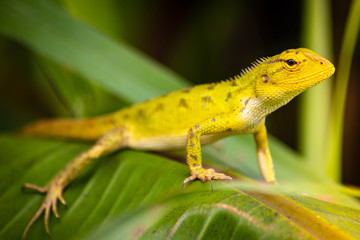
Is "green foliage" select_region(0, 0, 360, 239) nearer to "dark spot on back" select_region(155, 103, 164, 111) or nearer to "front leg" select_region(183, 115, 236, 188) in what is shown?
"front leg" select_region(183, 115, 236, 188)

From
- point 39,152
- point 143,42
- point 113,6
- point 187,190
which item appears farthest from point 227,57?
point 187,190

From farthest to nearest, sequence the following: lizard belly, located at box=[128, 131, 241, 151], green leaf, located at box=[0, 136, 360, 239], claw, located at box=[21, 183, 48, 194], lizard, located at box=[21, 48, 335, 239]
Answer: lizard belly, located at box=[128, 131, 241, 151] → claw, located at box=[21, 183, 48, 194] → lizard, located at box=[21, 48, 335, 239] → green leaf, located at box=[0, 136, 360, 239]

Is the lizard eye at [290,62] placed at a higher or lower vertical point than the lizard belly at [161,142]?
higher

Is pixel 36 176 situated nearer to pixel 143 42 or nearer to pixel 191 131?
pixel 191 131

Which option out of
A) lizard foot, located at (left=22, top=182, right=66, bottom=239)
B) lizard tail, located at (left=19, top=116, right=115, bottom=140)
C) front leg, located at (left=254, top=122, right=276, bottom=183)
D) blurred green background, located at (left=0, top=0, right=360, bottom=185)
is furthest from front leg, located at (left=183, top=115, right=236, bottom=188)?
blurred green background, located at (left=0, top=0, right=360, bottom=185)

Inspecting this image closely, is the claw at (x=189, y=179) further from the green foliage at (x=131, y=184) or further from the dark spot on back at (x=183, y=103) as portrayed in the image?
the dark spot on back at (x=183, y=103)

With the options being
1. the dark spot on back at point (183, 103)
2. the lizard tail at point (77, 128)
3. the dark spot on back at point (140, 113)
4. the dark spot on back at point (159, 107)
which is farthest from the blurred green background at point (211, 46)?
the dark spot on back at point (183, 103)
